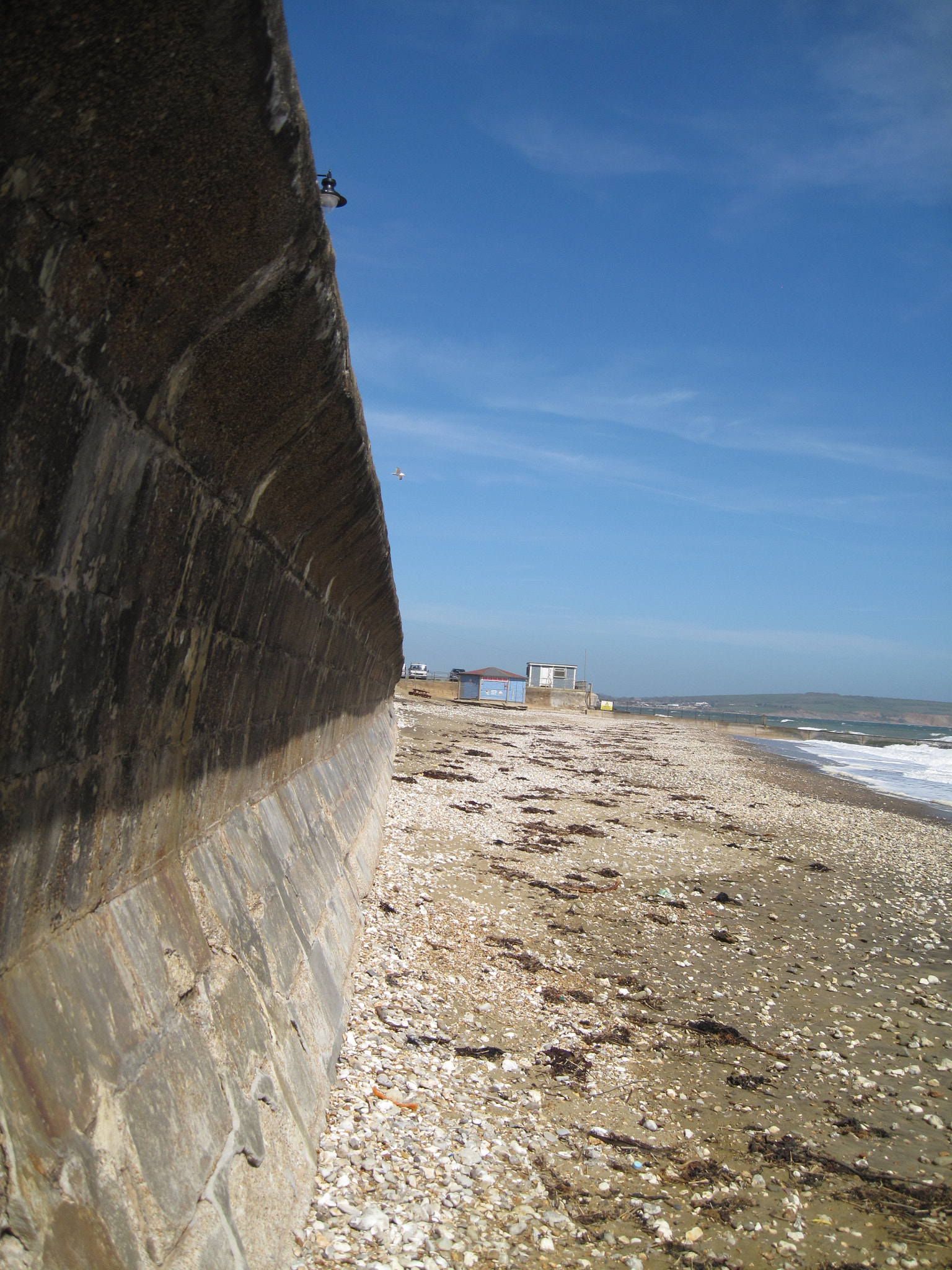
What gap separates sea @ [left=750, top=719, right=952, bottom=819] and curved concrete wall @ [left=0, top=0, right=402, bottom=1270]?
22752 mm

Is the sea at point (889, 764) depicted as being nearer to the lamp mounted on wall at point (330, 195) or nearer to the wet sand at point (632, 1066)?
the wet sand at point (632, 1066)

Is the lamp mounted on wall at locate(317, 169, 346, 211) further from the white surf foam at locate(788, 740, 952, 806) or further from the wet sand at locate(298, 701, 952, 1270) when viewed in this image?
the white surf foam at locate(788, 740, 952, 806)

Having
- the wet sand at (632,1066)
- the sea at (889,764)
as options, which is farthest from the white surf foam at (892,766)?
the wet sand at (632,1066)

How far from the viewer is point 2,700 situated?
1.67 m

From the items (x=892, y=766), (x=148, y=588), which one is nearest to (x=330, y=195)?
(x=148, y=588)

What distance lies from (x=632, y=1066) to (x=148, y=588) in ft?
13.4

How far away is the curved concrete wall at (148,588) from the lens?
1.45m

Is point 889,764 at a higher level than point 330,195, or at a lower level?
lower

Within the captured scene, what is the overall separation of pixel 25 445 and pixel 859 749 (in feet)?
205

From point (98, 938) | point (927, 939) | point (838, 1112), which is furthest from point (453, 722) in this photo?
point (98, 938)

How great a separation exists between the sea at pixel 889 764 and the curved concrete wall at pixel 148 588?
22.8 m

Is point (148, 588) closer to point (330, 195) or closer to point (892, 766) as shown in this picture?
point (330, 195)

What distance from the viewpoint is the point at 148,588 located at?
2.30 m

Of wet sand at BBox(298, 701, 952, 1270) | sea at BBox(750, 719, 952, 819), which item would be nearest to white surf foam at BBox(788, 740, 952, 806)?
sea at BBox(750, 719, 952, 819)
